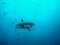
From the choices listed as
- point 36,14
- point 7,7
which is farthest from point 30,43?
point 7,7

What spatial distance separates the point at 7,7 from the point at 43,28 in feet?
1.44

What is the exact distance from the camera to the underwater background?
108cm

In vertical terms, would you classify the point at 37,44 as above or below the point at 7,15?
below

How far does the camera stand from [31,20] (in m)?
1.11

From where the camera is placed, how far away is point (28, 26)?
1120mm

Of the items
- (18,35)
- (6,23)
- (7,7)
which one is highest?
(7,7)

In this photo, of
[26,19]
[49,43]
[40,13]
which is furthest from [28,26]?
[49,43]

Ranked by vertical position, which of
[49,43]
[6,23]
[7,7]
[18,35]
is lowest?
[49,43]

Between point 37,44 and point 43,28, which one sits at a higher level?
point 43,28

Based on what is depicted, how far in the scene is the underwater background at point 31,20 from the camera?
1.08 metres

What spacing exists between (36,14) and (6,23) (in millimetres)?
334

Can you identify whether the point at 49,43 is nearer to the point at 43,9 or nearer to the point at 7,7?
the point at 43,9

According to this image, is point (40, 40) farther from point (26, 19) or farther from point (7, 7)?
point (7, 7)

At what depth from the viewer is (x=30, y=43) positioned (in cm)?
115
